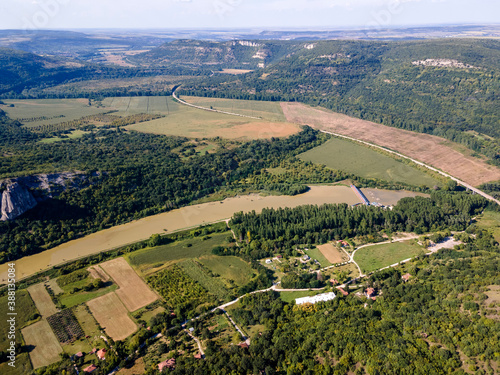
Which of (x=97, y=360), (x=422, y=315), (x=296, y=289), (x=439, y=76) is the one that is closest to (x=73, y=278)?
(x=97, y=360)

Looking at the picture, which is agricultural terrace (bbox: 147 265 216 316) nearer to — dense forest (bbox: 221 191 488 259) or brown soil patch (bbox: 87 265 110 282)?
brown soil patch (bbox: 87 265 110 282)

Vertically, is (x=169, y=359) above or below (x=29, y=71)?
below

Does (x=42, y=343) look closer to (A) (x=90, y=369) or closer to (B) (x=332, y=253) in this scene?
(A) (x=90, y=369)

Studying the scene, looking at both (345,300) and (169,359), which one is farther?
(345,300)

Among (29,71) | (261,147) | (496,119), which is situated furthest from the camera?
(29,71)

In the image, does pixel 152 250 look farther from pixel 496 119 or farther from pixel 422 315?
pixel 496 119

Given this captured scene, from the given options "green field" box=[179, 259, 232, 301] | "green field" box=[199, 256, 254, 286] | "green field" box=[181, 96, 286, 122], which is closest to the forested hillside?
"green field" box=[181, 96, 286, 122]

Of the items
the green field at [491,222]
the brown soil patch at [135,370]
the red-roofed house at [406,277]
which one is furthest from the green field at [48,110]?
the green field at [491,222]

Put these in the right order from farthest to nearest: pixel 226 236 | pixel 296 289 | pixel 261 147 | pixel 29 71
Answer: pixel 29 71 < pixel 261 147 < pixel 226 236 < pixel 296 289
